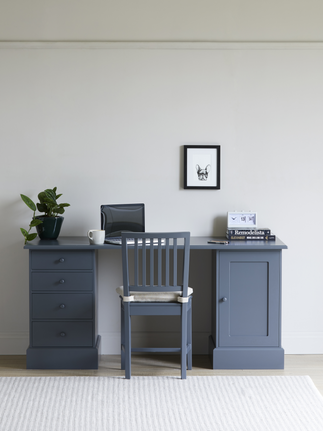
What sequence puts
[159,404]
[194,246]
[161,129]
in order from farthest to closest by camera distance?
1. [161,129]
2. [194,246]
3. [159,404]

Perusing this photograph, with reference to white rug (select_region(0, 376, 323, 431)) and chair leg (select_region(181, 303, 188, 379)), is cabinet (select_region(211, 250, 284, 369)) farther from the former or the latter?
chair leg (select_region(181, 303, 188, 379))

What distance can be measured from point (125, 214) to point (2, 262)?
1031 millimetres

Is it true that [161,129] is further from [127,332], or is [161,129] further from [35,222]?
[127,332]

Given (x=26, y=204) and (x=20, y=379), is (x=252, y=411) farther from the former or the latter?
(x=26, y=204)

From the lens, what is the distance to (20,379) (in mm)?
2734

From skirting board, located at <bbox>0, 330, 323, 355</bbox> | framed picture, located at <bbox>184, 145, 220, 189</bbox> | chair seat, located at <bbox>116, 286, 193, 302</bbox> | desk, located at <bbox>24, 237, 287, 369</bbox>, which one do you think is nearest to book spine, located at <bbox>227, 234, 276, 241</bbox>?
desk, located at <bbox>24, 237, 287, 369</bbox>

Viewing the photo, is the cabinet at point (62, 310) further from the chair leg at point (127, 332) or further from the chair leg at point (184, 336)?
the chair leg at point (184, 336)

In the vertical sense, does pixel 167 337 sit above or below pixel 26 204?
below

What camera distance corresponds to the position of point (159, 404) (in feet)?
7.88

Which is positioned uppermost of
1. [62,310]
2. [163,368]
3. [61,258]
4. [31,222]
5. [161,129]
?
[161,129]

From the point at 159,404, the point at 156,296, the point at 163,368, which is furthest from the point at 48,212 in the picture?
the point at 159,404

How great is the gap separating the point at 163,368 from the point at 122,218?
1083 millimetres

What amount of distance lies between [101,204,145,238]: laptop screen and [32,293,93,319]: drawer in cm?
50

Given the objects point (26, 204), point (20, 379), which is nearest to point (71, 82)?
point (26, 204)
